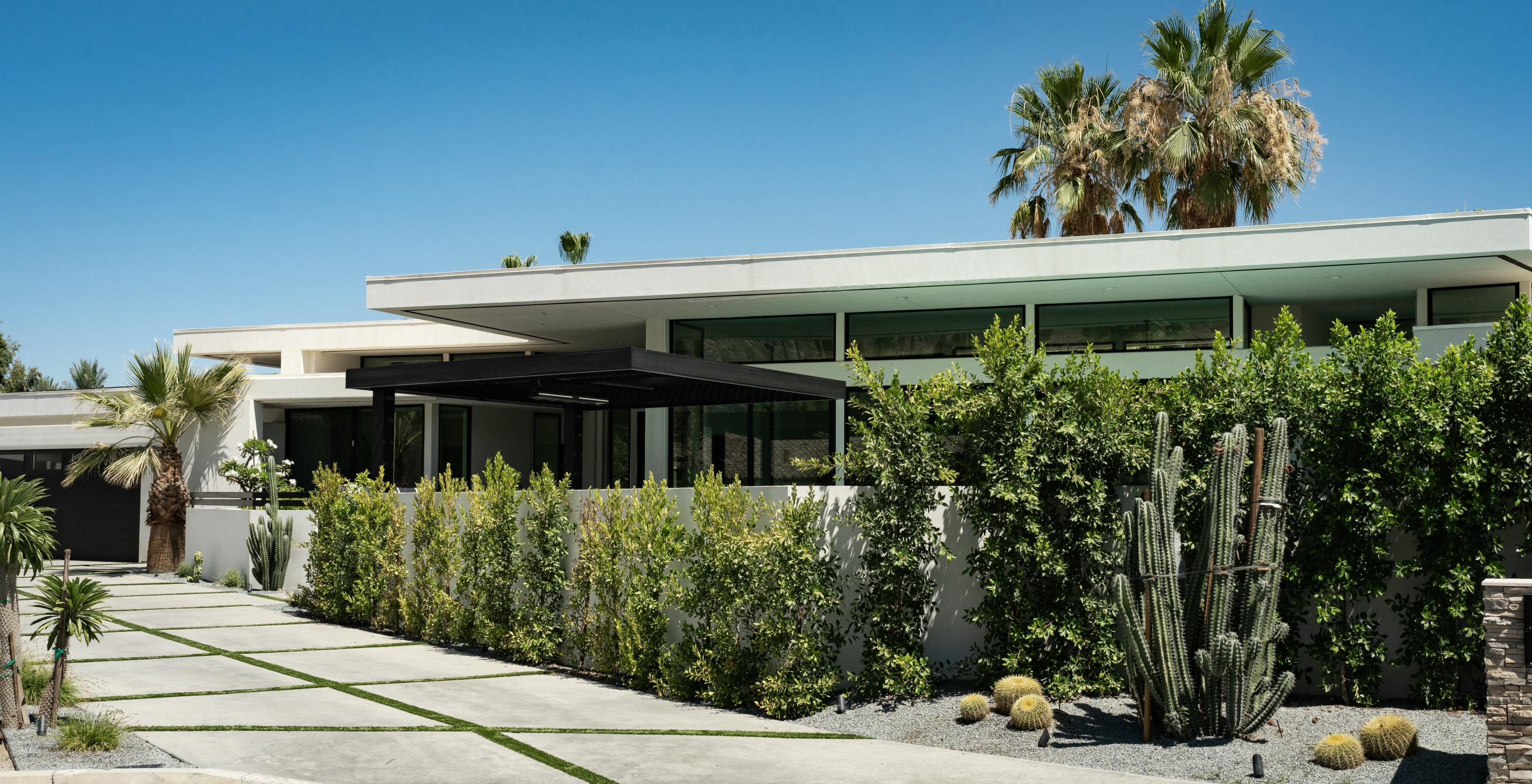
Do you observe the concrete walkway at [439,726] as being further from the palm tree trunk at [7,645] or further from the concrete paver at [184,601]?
the concrete paver at [184,601]

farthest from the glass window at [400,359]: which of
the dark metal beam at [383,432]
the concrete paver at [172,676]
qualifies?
the concrete paver at [172,676]

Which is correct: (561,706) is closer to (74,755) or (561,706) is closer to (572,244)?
(74,755)

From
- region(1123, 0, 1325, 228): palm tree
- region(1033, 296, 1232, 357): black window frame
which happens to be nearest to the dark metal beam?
region(1033, 296, 1232, 357): black window frame

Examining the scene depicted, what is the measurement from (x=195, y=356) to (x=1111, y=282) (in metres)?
21.8

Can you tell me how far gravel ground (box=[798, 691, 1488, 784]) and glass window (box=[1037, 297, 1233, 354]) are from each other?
9.55 meters

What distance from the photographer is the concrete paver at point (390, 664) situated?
12305 mm

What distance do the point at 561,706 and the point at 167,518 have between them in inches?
658

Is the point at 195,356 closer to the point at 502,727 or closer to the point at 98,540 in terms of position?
the point at 98,540

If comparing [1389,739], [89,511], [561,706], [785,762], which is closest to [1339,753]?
[1389,739]

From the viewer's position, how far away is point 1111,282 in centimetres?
1738

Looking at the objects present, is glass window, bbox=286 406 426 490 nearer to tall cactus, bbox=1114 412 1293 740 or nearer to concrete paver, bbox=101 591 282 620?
concrete paver, bbox=101 591 282 620

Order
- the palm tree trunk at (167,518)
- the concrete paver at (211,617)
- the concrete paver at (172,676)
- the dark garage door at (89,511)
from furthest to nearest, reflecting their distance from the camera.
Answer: the dark garage door at (89,511) → the palm tree trunk at (167,518) → the concrete paver at (211,617) → the concrete paver at (172,676)

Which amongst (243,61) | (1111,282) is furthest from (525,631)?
(243,61)

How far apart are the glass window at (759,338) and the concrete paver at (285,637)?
7801mm
